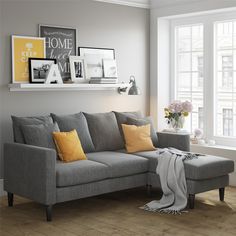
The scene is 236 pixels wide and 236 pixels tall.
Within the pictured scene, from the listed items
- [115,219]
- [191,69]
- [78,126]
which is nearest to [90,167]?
[115,219]

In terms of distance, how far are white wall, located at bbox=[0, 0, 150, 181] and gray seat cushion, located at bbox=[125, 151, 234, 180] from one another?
1425 millimetres

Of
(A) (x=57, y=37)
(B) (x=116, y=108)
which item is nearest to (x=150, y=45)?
(B) (x=116, y=108)

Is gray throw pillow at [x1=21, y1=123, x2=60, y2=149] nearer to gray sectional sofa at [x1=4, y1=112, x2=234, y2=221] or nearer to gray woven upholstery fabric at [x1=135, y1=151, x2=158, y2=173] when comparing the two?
gray sectional sofa at [x1=4, y1=112, x2=234, y2=221]

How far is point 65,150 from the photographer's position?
5160 mm

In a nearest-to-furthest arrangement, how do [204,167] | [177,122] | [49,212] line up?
[49,212] < [204,167] < [177,122]

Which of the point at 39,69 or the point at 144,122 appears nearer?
the point at 39,69

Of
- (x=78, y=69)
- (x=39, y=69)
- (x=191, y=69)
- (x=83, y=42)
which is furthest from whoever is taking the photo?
(x=191, y=69)

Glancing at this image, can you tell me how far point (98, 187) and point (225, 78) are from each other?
2.55m

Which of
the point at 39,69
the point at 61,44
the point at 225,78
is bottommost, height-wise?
the point at 225,78

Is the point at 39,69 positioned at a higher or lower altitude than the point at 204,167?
higher

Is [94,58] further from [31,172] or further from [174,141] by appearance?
[31,172]

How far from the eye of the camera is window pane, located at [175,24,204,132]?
6.92 meters

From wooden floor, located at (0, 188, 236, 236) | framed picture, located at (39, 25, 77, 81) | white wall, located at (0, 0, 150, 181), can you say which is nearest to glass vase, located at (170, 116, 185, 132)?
white wall, located at (0, 0, 150, 181)

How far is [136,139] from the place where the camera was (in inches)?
231
